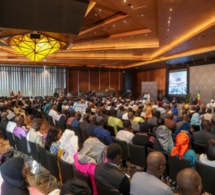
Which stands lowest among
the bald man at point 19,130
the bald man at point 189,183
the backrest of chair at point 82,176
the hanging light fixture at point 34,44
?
the backrest of chair at point 82,176

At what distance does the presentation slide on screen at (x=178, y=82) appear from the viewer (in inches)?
875

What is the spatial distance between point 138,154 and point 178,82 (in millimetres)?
19640

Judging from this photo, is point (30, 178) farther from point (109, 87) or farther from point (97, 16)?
point (109, 87)

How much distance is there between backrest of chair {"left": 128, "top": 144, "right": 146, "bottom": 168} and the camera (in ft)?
15.0

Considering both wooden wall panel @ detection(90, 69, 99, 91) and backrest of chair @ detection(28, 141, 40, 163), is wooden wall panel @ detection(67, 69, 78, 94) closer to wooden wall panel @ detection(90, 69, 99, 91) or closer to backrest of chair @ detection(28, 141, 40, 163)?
wooden wall panel @ detection(90, 69, 99, 91)

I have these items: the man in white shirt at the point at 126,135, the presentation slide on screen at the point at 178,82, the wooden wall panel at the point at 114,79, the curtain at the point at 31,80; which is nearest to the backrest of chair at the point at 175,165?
the man in white shirt at the point at 126,135

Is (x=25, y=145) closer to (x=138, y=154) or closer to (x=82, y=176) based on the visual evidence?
(x=138, y=154)

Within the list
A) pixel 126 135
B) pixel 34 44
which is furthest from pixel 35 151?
pixel 34 44

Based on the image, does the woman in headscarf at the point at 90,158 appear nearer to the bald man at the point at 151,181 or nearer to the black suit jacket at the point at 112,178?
the black suit jacket at the point at 112,178

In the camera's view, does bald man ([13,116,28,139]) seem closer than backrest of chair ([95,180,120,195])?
No

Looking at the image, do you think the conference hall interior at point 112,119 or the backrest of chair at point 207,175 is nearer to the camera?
the conference hall interior at point 112,119

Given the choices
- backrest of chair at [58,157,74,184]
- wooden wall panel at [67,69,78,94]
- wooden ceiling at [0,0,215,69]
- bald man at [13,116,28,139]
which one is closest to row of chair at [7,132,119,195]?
backrest of chair at [58,157,74,184]

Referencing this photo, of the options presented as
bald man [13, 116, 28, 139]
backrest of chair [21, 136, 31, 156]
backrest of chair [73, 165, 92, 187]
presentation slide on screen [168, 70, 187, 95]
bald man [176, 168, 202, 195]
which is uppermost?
presentation slide on screen [168, 70, 187, 95]

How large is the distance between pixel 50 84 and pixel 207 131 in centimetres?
2381
